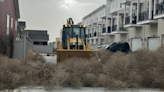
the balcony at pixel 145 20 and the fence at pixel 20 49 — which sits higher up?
the balcony at pixel 145 20

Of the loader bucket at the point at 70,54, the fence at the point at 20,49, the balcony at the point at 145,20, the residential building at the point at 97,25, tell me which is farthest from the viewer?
the residential building at the point at 97,25

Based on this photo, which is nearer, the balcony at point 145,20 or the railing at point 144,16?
the balcony at point 145,20

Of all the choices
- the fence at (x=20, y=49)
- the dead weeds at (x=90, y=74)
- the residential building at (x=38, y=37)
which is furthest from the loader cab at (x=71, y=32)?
the residential building at (x=38, y=37)

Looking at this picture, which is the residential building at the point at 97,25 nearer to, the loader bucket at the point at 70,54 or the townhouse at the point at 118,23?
the townhouse at the point at 118,23

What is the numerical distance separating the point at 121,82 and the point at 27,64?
4.25 m

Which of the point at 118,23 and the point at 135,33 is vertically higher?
the point at 118,23

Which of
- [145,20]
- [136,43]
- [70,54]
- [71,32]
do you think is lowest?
[70,54]

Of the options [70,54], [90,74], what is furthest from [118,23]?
[90,74]

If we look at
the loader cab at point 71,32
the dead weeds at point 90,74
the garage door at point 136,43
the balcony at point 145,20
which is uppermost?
the balcony at point 145,20

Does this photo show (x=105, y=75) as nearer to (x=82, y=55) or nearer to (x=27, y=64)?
(x=27, y=64)

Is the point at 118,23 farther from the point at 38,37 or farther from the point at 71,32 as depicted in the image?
the point at 71,32

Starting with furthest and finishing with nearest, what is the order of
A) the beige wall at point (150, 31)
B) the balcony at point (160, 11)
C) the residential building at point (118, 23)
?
1. the residential building at point (118, 23)
2. the beige wall at point (150, 31)
3. the balcony at point (160, 11)

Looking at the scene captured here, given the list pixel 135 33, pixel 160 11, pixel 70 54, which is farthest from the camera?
pixel 135 33

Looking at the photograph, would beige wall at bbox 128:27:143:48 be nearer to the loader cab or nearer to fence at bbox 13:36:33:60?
the loader cab
